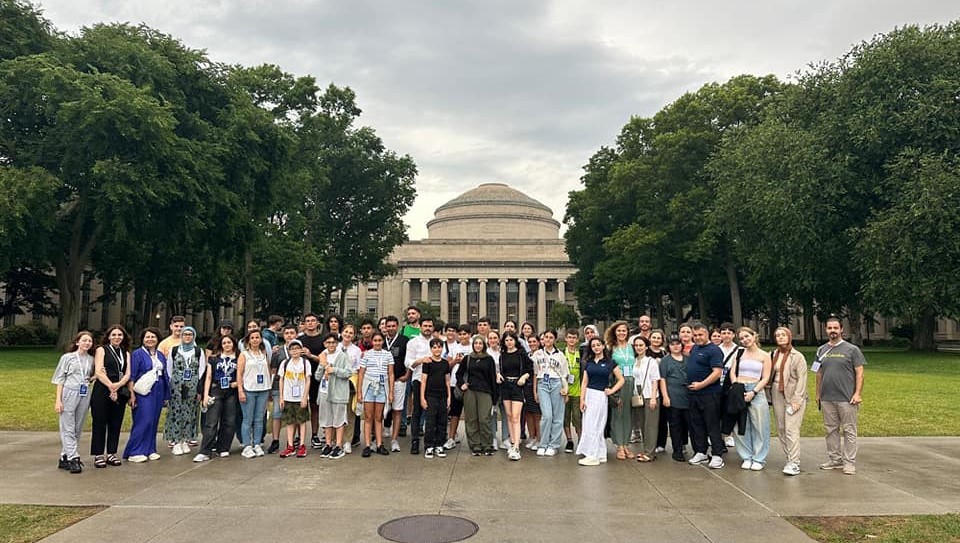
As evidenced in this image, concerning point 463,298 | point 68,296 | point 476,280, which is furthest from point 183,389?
point 476,280

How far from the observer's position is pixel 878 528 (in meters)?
6.74

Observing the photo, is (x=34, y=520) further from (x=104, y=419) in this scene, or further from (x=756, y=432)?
(x=756, y=432)

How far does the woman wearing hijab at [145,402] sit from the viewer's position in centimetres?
992

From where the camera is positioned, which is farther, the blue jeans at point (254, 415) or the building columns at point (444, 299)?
the building columns at point (444, 299)

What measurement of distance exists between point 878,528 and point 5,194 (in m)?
27.7

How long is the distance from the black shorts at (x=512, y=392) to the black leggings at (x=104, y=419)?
5.59 metres

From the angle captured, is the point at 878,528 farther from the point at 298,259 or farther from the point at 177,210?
the point at 298,259

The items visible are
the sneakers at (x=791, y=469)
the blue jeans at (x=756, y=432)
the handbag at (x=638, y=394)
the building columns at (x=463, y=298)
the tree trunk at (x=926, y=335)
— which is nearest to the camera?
the sneakers at (x=791, y=469)

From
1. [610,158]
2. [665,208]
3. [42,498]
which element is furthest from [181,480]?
[610,158]

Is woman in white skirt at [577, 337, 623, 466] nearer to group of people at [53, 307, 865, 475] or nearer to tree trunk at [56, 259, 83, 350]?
group of people at [53, 307, 865, 475]

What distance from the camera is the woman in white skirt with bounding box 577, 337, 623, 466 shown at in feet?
33.2

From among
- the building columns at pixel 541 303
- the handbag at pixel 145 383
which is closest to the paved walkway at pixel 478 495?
the handbag at pixel 145 383

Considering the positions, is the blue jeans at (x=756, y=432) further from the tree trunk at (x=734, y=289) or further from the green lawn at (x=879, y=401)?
the tree trunk at (x=734, y=289)

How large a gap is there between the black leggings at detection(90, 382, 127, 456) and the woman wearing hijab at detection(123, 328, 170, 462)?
0.72ft
